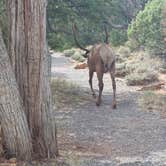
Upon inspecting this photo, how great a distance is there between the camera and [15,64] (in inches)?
296

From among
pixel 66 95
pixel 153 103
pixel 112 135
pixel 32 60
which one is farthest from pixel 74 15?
pixel 32 60

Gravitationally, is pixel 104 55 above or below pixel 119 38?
above

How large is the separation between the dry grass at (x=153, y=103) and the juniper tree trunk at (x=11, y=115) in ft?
20.0

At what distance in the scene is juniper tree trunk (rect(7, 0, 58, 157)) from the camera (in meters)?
7.41

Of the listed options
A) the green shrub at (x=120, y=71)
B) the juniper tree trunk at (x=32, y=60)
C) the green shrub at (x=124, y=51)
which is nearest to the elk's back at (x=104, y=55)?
the juniper tree trunk at (x=32, y=60)

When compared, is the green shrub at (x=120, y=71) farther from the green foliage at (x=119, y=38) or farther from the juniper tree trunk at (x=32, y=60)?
the juniper tree trunk at (x=32, y=60)

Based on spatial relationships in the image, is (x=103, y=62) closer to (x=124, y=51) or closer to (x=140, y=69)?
(x=140, y=69)

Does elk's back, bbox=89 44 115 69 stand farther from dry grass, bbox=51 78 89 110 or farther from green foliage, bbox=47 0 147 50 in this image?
green foliage, bbox=47 0 147 50

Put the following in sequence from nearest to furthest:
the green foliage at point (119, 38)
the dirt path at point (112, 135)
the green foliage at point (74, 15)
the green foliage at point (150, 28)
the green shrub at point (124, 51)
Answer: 1. the dirt path at point (112, 135)
2. the green foliage at point (74, 15)
3. the green foliage at point (150, 28)
4. the green shrub at point (124, 51)
5. the green foliage at point (119, 38)

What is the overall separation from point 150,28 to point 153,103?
1516 centimetres

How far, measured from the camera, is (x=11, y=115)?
7.07 m

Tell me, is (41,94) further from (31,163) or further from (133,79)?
(133,79)

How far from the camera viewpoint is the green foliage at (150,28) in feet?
93.7

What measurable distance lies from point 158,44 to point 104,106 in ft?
49.0
